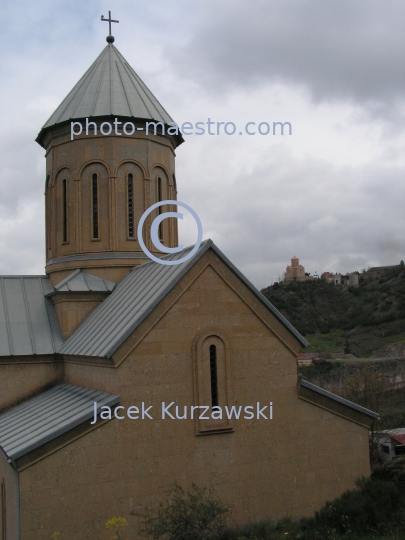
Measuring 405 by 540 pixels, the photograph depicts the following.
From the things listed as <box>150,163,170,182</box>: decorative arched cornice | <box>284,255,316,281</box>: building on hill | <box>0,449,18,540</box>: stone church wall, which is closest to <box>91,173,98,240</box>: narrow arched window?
<box>150,163,170,182</box>: decorative arched cornice

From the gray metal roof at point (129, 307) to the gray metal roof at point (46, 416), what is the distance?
34.2 inches

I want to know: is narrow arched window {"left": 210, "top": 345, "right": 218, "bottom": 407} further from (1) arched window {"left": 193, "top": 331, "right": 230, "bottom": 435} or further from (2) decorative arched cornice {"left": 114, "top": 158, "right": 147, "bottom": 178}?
(2) decorative arched cornice {"left": 114, "top": 158, "right": 147, "bottom": 178}

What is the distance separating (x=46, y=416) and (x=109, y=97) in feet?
31.8

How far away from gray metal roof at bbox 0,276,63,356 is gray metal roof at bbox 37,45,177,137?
477 centimetres

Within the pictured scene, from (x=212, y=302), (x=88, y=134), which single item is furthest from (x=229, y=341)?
(x=88, y=134)

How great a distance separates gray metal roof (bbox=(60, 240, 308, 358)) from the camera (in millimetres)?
11229

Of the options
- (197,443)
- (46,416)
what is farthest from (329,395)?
(46,416)

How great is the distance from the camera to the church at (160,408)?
10141 millimetres

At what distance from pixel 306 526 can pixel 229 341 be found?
147 inches

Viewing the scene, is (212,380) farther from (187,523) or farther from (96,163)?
(96,163)

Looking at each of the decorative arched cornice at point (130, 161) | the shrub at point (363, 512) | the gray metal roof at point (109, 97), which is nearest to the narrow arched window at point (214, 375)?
the shrub at point (363, 512)

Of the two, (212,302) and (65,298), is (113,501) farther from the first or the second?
(65,298)

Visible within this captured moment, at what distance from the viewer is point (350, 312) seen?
237 ft

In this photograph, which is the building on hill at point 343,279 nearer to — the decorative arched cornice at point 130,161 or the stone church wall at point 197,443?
the decorative arched cornice at point 130,161
